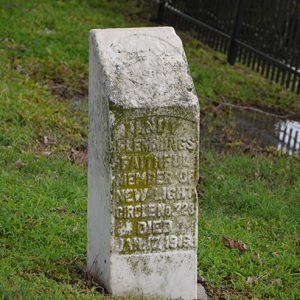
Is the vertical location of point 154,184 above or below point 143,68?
below

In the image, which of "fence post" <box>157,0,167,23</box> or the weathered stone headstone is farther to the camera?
"fence post" <box>157,0,167,23</box>

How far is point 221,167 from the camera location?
8.04 m

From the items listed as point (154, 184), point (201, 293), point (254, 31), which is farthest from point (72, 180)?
point (254, 31)

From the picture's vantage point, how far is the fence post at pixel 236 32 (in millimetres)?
11086

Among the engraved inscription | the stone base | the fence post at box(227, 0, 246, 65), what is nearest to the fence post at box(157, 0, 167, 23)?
the fence post at box(227, 0, 246, 65)

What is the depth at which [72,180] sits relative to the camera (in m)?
7.10

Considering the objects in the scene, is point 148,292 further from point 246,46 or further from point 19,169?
point 246,46

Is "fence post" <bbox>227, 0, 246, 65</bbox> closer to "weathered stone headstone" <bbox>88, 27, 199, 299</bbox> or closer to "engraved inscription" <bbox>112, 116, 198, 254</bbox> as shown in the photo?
"weathered stone headstone" <bbox>88, 27, 199, 299</bbox>

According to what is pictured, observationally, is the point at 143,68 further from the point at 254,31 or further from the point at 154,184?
the point at 254,31

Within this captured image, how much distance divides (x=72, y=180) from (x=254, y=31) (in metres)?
4.70

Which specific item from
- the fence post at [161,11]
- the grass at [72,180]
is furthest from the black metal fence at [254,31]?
the fence post at [161,11]

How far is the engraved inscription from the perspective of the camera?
4.85 m

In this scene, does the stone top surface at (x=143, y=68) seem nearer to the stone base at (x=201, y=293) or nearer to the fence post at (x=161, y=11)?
the stone base at (x=201, y=293)

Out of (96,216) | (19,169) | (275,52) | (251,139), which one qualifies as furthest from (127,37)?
(275,52)
